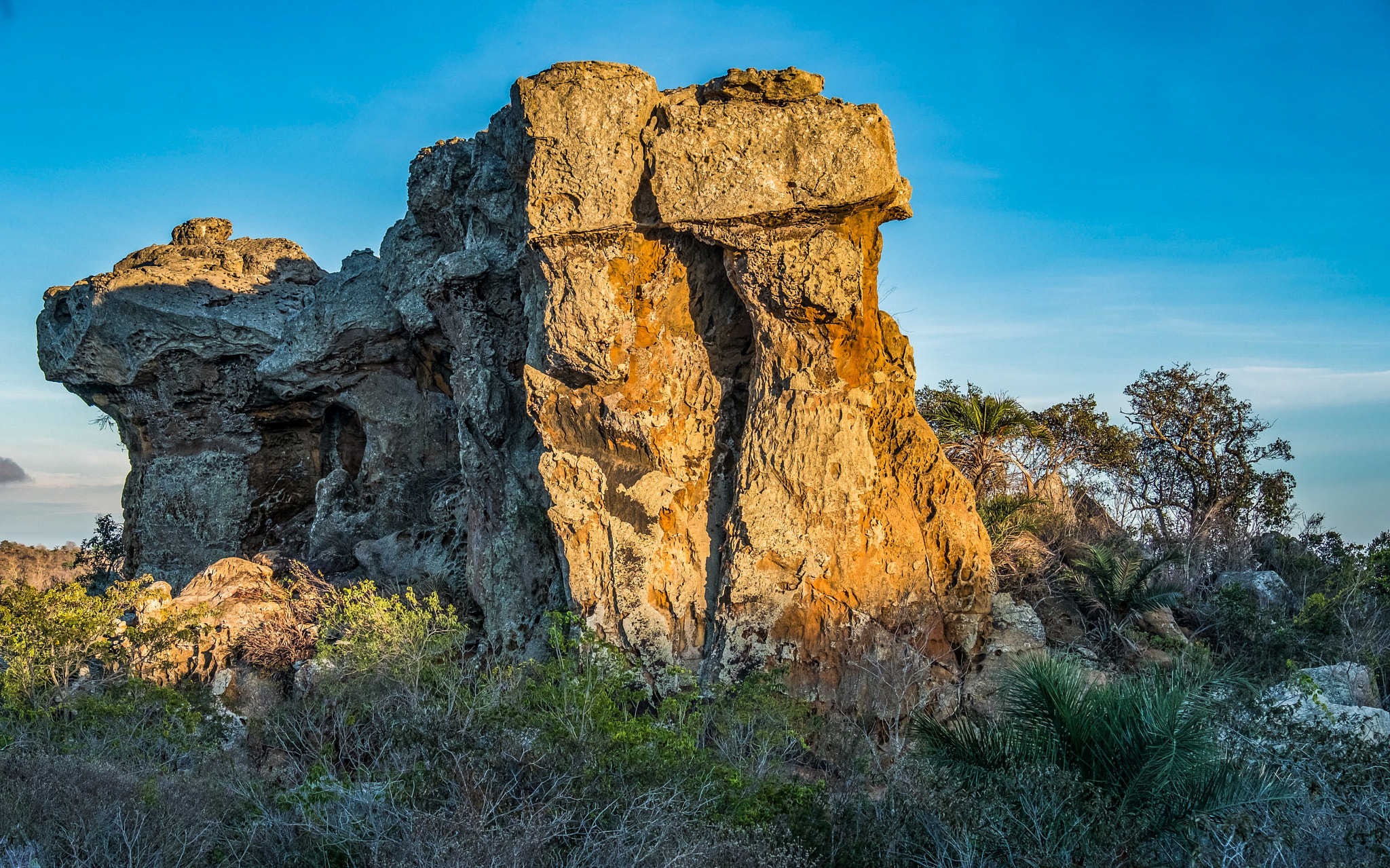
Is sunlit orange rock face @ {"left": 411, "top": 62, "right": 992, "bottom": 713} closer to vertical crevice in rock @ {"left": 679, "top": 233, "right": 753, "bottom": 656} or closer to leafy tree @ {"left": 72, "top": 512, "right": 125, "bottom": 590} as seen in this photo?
vertical crevice in rock @ {"left": 679, "top": 233, "right": 753, "bottom": 656}

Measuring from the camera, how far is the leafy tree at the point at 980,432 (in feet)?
48.4

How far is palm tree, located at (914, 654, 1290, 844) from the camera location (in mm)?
5793

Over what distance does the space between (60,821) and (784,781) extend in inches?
187

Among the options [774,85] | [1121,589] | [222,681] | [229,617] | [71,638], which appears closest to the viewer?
[774,85]

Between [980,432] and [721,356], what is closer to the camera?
[721,356]

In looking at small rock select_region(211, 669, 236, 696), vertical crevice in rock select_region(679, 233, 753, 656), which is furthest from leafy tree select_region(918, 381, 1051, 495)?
small rock select_region(211, 669, 236, 696)

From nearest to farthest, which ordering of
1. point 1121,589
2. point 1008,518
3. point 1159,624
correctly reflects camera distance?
1. point 1159,624
2. point 1121,589
3. point 1008,518

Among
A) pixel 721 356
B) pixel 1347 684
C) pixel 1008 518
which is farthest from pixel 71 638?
pixel 1347 684

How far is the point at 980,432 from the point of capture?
48.5 feet

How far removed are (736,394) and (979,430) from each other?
5.35m

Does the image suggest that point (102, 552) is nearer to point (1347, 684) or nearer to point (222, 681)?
point (222, 681)

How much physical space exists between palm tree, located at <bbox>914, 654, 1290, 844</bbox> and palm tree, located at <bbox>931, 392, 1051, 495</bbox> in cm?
815

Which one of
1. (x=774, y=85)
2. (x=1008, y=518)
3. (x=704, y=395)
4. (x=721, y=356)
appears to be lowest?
(x=1008, y=518)

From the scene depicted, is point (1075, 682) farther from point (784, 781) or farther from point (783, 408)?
point (783, 408)
